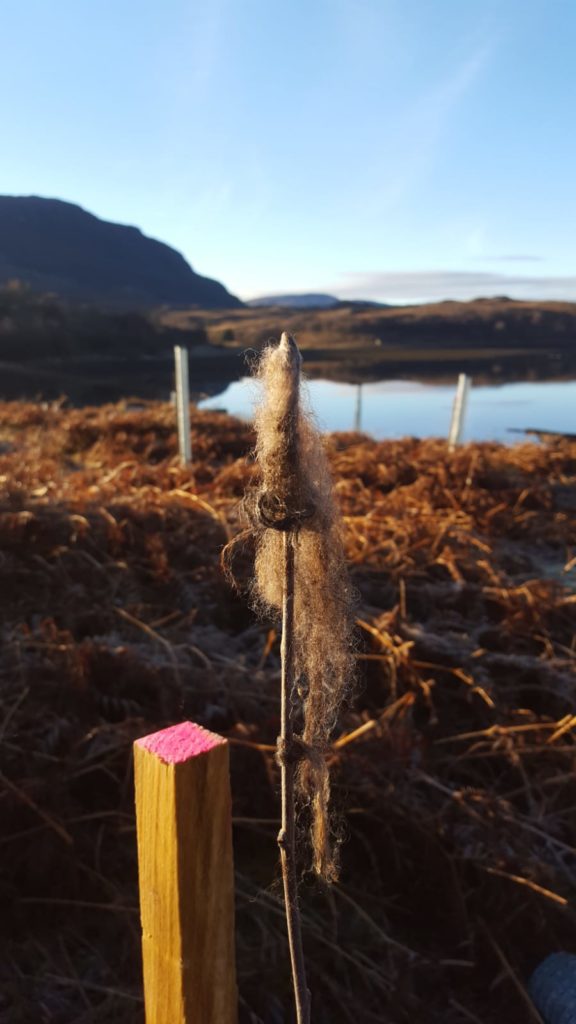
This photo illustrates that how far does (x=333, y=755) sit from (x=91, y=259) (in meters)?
127

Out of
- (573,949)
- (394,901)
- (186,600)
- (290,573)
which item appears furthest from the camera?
(186,600)

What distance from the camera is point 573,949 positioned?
2197 mm

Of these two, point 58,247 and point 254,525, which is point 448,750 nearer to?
point 254,525

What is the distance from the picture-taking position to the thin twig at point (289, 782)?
843 mm

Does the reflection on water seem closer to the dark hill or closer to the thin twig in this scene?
the thin twig

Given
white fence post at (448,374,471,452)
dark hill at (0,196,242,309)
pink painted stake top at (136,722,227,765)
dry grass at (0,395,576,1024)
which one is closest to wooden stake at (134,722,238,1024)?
pink painted stake top at (136,722,227,765)

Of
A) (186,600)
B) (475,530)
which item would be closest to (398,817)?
(186,600)

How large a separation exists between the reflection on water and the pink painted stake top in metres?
11.8

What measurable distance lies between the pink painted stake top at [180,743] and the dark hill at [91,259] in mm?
90047

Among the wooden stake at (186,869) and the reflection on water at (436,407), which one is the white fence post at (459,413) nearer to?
the reflection on water at (436,407)

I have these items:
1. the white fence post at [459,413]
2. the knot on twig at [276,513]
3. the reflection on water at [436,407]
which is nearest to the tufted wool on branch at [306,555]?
the knot on twig at [276,513]

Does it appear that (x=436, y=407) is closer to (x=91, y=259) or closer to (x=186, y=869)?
(x=186, y=869)

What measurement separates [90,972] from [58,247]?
13011 cm

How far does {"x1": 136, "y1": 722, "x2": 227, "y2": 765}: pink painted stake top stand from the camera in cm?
90
